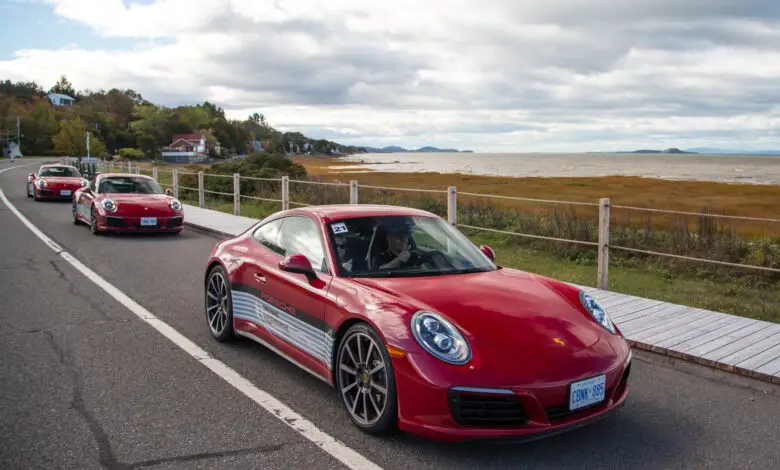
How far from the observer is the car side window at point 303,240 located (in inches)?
197

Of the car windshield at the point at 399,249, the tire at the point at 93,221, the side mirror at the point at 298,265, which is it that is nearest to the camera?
the side mirror at the point at 298,265

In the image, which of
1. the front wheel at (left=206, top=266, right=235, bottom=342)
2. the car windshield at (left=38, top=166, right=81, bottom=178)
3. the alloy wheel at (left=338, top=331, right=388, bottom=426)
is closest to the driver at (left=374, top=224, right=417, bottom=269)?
the alloy wheel at (left=338, top=331, right=388, bottom=426)

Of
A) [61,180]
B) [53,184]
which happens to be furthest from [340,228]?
[61,180]

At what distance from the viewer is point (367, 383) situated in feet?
13.6

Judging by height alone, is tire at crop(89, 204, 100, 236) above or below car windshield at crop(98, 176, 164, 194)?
below

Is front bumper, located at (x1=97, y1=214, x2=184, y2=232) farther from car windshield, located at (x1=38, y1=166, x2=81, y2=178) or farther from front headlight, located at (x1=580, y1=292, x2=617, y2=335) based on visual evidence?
car windshield, located at (x1=38, y1=166, x2=81, y2=178)

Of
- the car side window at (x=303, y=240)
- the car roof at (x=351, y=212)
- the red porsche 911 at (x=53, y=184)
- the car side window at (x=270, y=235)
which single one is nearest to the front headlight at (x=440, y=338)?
the car side window at (x=303, y=240)

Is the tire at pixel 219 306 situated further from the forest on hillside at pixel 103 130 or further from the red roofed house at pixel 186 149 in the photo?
the red roofed house at pixel 186 149

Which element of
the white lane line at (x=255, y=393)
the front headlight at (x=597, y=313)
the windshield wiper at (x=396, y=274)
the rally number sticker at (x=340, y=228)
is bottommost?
the white lane line at (x=255, y=393)

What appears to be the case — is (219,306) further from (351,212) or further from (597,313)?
(597,313)

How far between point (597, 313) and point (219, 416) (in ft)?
8.37

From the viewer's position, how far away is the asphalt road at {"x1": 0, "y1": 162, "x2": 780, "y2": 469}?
3805 millimetres

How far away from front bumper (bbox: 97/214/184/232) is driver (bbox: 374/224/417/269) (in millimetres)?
10707

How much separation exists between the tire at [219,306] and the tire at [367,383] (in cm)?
195
